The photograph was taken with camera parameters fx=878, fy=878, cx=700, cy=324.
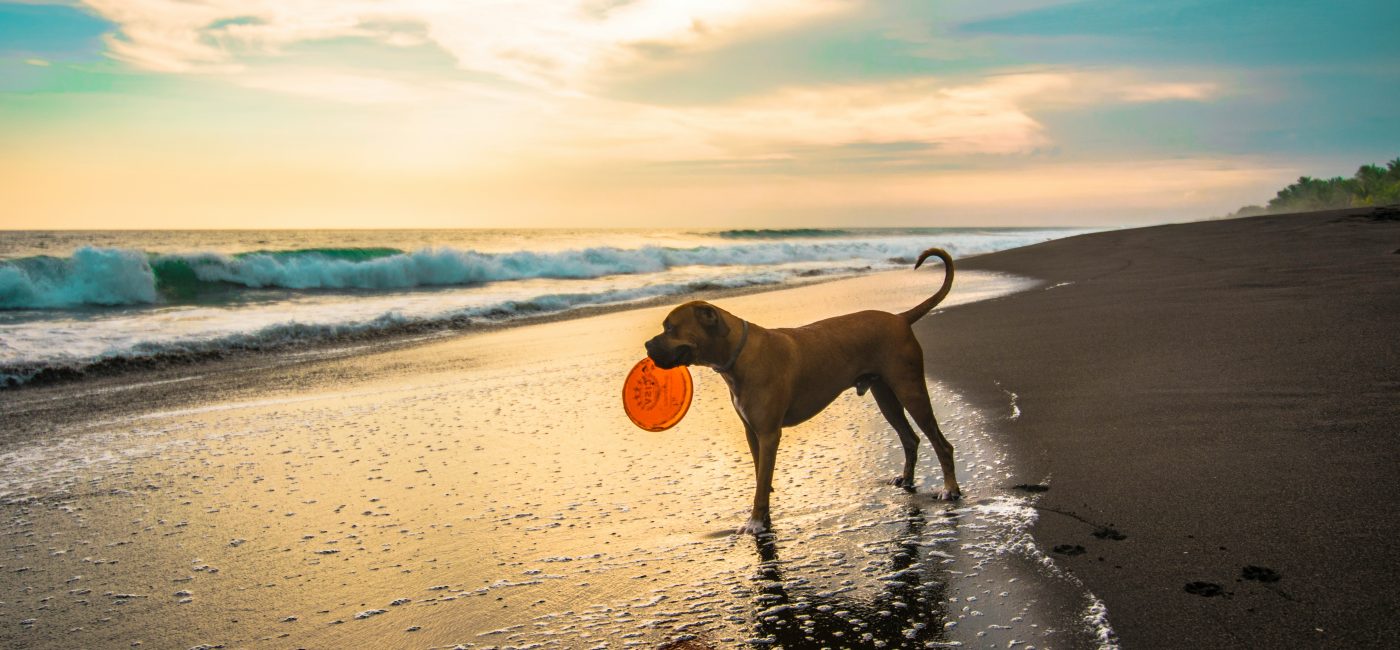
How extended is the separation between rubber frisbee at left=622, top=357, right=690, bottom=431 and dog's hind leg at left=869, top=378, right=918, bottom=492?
103cm

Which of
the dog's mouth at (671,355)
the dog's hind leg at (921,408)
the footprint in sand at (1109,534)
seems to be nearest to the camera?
the footprint in sand at (1109,534)

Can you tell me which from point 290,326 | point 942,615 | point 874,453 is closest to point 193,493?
point 874,453

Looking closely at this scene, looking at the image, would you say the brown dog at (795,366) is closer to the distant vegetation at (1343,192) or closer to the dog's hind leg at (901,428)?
the dog's hind leg at (901,428)

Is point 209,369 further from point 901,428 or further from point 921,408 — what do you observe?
point 921,408

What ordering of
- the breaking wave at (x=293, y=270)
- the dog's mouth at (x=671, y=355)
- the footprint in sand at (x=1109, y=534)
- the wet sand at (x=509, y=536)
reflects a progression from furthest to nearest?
the breaking wave at (x=293, y=270) < the dog's mouth at (x=671, y=355) < the footprint in sand at (x=1109, y=534) < the wet sand at (x=509, y=536)

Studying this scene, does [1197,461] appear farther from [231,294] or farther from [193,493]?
[231,294]

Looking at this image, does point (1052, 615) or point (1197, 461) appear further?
point (1197, 461)

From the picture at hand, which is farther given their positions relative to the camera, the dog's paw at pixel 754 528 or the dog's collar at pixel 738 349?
the dog's collar at pixel 738 349

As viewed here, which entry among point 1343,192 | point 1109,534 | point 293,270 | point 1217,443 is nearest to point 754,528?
point 1109,534

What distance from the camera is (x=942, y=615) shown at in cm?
294

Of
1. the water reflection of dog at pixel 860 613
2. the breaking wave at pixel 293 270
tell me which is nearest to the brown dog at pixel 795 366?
the water reflection of dog at pixel 860 613

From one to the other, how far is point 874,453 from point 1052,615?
2361 mm

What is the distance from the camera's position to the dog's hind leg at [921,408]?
4324 millimetres

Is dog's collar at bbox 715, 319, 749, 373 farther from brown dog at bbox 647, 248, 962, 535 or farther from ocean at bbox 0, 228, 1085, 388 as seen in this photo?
ocean at bbox 0, 228, 1085, 388
